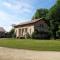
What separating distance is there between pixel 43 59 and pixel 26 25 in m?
43.4

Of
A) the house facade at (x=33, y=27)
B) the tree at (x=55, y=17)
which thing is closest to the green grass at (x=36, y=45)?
the house facade at (x=33, y=27)

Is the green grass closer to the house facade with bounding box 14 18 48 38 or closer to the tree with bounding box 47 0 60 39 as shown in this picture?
the house facade with bounding box 14 18 48 38

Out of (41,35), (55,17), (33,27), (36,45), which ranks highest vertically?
(55,17)

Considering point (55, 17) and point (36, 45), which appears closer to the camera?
point (36, 45)

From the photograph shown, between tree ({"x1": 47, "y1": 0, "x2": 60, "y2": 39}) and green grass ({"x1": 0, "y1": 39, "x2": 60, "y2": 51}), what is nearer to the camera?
green grass ({"x1": 0, "y1": 39, "x2": 60, "y2": 51})

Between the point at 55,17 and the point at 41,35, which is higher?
the point at 55,17

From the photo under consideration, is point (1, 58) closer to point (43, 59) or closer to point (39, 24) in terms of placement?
point (43, 59)

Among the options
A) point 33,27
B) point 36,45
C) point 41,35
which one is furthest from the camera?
point 33,27

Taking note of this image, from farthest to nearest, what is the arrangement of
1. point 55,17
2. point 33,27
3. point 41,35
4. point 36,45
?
point 55,17 → point 33,27 → point 41,35 → point 36,45

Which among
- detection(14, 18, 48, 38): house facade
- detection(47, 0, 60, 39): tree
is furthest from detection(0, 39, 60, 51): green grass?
detection(47, 0, 60, 39): tree

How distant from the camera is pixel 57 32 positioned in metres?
53.2

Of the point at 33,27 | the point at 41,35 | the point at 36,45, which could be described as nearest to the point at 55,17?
the point at 41,35

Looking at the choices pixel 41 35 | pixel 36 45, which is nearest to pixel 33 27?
pixel 41 35

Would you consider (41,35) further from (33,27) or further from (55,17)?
(55,17)
